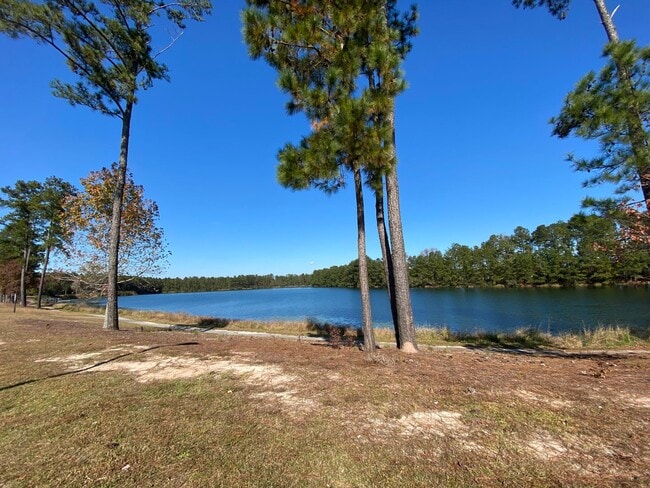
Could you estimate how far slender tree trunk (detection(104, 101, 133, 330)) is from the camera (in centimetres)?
1089

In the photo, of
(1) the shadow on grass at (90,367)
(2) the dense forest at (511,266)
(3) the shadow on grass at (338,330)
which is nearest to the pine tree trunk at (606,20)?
(3) the shadow on grass at (338,330)

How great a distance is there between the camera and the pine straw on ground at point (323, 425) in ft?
7.90

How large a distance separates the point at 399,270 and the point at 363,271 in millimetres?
1068

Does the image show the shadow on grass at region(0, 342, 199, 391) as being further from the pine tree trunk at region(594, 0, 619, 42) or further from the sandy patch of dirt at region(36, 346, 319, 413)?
the pine tree trunk at region(594, 0, 619, 42)

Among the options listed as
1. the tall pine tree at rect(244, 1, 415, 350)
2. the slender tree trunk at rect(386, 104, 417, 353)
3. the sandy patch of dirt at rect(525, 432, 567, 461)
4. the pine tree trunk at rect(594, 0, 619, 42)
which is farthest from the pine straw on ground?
the pine tree trunk at rect(594, 0, 619, 42)

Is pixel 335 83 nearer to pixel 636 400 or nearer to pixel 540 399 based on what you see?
pixel 540 399

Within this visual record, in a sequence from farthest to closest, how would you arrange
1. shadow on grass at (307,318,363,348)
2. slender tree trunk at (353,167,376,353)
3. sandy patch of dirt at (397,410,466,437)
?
1. shadow on grass at (307,318,363,348)
2. slender tree trunk at (353,167,376,353)
3. sandy patch of dirt at (397,410,466,437)

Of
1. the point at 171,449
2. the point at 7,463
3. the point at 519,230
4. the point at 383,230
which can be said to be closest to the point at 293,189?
the point at 383,230

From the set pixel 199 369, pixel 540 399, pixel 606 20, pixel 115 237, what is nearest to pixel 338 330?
pixel 199 369

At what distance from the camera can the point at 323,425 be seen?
3.21m

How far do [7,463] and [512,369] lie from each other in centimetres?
631

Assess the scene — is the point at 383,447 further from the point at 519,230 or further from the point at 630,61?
the point at 519,230

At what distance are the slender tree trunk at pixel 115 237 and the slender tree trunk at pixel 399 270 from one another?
30.5 ft

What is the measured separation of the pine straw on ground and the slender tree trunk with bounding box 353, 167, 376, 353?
111cm
